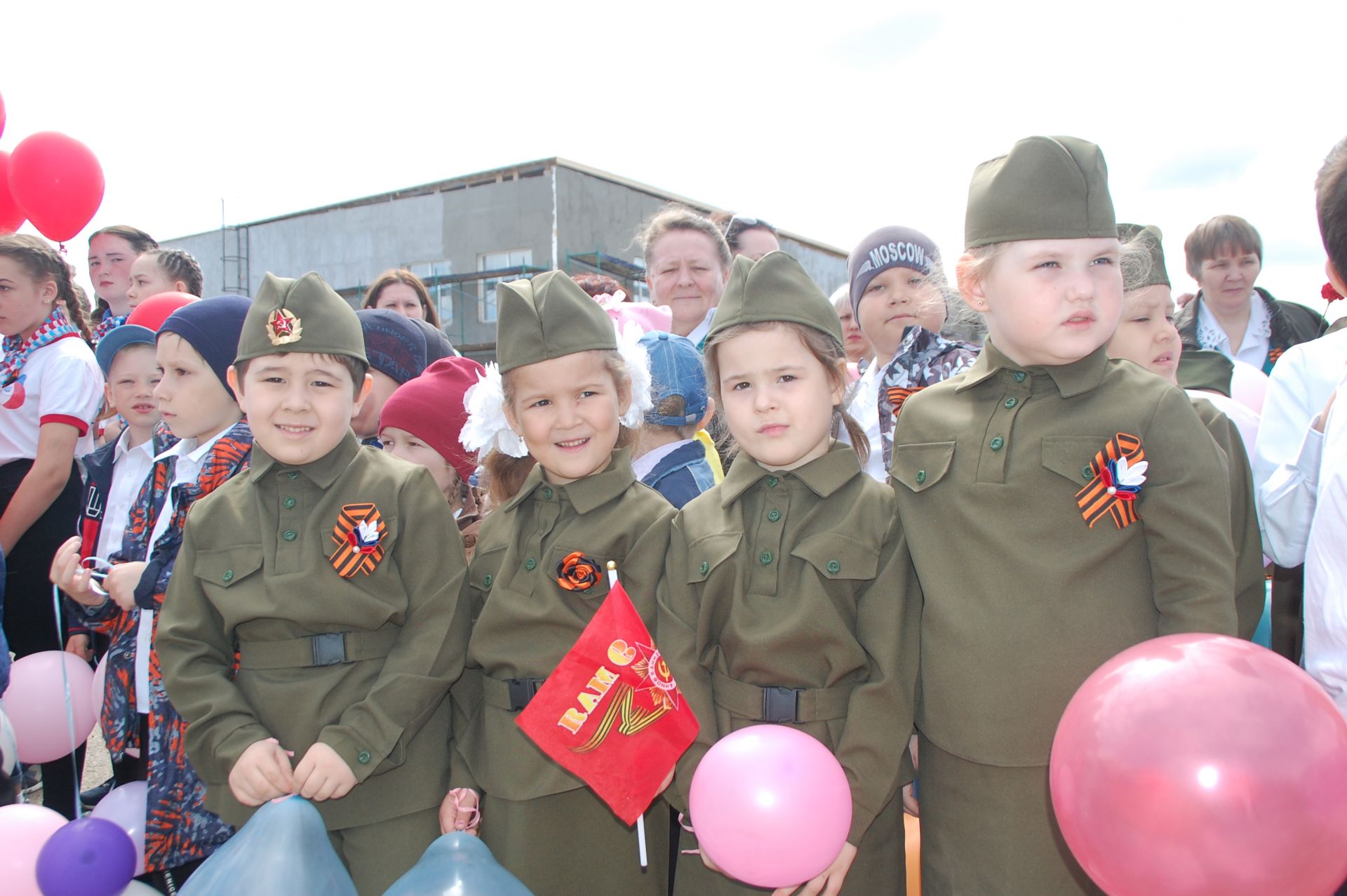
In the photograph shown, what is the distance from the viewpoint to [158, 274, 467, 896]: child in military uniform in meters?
2.19

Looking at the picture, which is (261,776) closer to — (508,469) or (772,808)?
(508,469)

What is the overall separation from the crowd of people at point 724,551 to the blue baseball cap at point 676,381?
0.06ft

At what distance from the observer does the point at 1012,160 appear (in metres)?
1.97

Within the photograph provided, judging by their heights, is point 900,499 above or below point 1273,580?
above

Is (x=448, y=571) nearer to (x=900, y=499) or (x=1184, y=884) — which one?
(x=900, y=499)

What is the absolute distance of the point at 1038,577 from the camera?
1.84 meters

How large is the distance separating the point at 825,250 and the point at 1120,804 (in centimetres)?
2902

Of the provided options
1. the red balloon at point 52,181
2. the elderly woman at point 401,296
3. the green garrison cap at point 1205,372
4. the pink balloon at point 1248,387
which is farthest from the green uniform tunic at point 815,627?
the red balloon at point 52,181

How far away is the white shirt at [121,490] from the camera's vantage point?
327 centimetres

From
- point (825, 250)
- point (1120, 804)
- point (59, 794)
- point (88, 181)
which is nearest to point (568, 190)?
point (825, 250)

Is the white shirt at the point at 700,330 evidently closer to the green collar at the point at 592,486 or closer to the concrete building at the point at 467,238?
the green collar at the point at 592,486

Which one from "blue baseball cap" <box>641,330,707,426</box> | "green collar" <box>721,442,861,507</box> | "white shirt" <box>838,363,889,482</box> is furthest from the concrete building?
"green collar" <box>721,442,861,507</box>

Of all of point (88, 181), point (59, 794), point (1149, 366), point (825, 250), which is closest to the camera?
point (1149, 366)

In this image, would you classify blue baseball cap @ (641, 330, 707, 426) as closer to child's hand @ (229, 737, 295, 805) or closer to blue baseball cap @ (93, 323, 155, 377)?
child's hand @ (229, 737, 295, 805)
